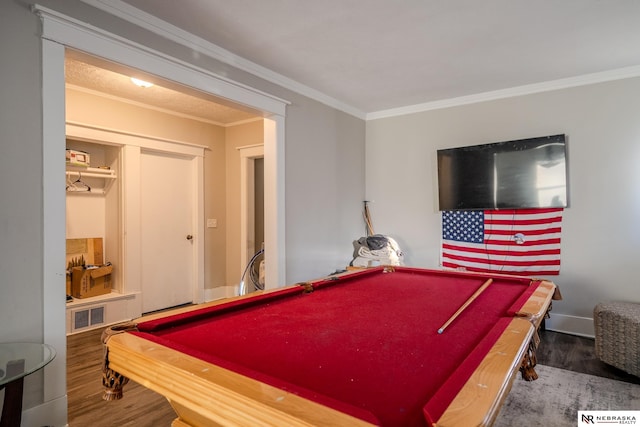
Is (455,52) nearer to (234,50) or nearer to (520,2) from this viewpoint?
(520,2)

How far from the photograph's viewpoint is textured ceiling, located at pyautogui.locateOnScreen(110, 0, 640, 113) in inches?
89.8

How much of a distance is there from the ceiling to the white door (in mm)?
2137

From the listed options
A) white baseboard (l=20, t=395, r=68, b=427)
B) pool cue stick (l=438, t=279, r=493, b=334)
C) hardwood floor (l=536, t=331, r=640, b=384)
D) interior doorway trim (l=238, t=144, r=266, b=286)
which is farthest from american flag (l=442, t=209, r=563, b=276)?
white baseboard (l=20, t=395, r=68, b=427)

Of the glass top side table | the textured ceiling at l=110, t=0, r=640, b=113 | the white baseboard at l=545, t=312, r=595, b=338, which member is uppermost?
the textured ceiling at l=110, t=0, r=640, b=113

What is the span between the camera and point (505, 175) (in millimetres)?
3758

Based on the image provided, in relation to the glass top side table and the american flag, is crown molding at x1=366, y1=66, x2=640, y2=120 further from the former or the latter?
the glass top side table

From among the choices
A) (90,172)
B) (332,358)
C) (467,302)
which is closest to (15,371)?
(332,358)

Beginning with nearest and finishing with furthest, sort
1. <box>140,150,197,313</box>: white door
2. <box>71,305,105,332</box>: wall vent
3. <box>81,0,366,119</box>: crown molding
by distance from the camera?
<box>81,0,366,119</box>: crown molding < <box>71,305,105,332</box>: wall vent < <box>140,150,197,313</box>: white door

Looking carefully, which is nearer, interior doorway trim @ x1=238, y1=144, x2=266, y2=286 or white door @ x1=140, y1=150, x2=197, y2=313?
white door @ x1=140, y1=150, x2=197, y2=313

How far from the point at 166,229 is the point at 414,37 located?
3648 mm

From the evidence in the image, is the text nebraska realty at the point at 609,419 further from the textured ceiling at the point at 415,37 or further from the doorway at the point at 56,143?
the doorway at the point at 56,143

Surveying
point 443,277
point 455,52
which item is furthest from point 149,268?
point 455,52

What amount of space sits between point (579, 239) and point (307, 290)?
117 inches

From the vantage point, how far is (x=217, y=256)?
511cm
